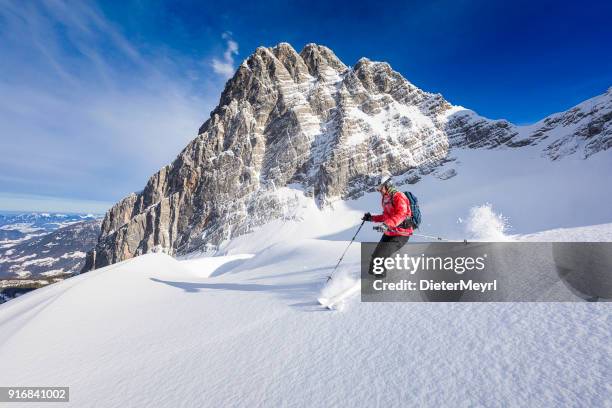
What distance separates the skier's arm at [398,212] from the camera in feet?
22.7

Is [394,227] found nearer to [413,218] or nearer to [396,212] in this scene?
[396,212]

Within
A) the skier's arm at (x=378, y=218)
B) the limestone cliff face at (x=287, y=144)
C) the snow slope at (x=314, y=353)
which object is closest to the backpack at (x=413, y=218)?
the skier's arm at (x=378, y=218)

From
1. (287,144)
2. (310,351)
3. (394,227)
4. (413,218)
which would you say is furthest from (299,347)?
(287,144)

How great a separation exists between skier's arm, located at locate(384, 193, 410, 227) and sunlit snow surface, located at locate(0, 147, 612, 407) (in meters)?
1.64

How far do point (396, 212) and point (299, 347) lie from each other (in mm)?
3629

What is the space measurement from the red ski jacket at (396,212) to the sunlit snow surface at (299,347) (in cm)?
155

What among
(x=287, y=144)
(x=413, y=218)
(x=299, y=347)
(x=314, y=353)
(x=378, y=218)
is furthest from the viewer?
(x=287, y=144)

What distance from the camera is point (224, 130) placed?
107 metres

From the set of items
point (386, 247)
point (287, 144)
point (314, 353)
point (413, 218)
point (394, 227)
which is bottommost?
point (314, 353)

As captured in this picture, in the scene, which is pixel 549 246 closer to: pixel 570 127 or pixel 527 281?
pixel 527 281

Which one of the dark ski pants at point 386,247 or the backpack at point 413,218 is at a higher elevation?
the backpack at point 413,218

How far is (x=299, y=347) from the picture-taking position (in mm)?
4984

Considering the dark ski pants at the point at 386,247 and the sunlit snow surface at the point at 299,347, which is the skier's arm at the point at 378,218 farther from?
the sunlit snow surface at the point at 299,347

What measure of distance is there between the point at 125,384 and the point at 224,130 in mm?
108950
